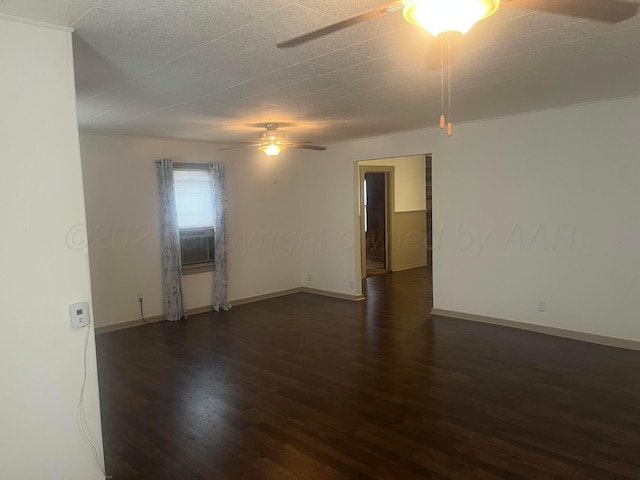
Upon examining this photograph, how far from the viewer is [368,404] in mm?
3395

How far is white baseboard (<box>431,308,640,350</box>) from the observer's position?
446 centimetres

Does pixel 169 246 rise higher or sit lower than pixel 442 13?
lower

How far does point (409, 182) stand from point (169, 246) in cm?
581

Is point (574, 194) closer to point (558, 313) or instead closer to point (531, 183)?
point (531, 183)

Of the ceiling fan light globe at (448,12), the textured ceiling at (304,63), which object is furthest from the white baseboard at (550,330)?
the ceiling fan light globe at (448,12)

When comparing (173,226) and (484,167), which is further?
(173,226)

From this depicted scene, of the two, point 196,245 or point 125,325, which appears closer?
point 125,325

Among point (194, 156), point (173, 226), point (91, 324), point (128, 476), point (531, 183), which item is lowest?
point (128, 476)

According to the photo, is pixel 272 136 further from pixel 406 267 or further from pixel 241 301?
pixel 406 267

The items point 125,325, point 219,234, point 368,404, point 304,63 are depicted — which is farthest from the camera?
point 219,234

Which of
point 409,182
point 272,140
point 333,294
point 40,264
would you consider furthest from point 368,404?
point 409,182

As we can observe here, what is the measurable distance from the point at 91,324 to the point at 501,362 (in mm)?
3556

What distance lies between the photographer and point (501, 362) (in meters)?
4.18

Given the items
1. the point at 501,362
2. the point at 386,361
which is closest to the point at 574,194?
the point at 501,362
